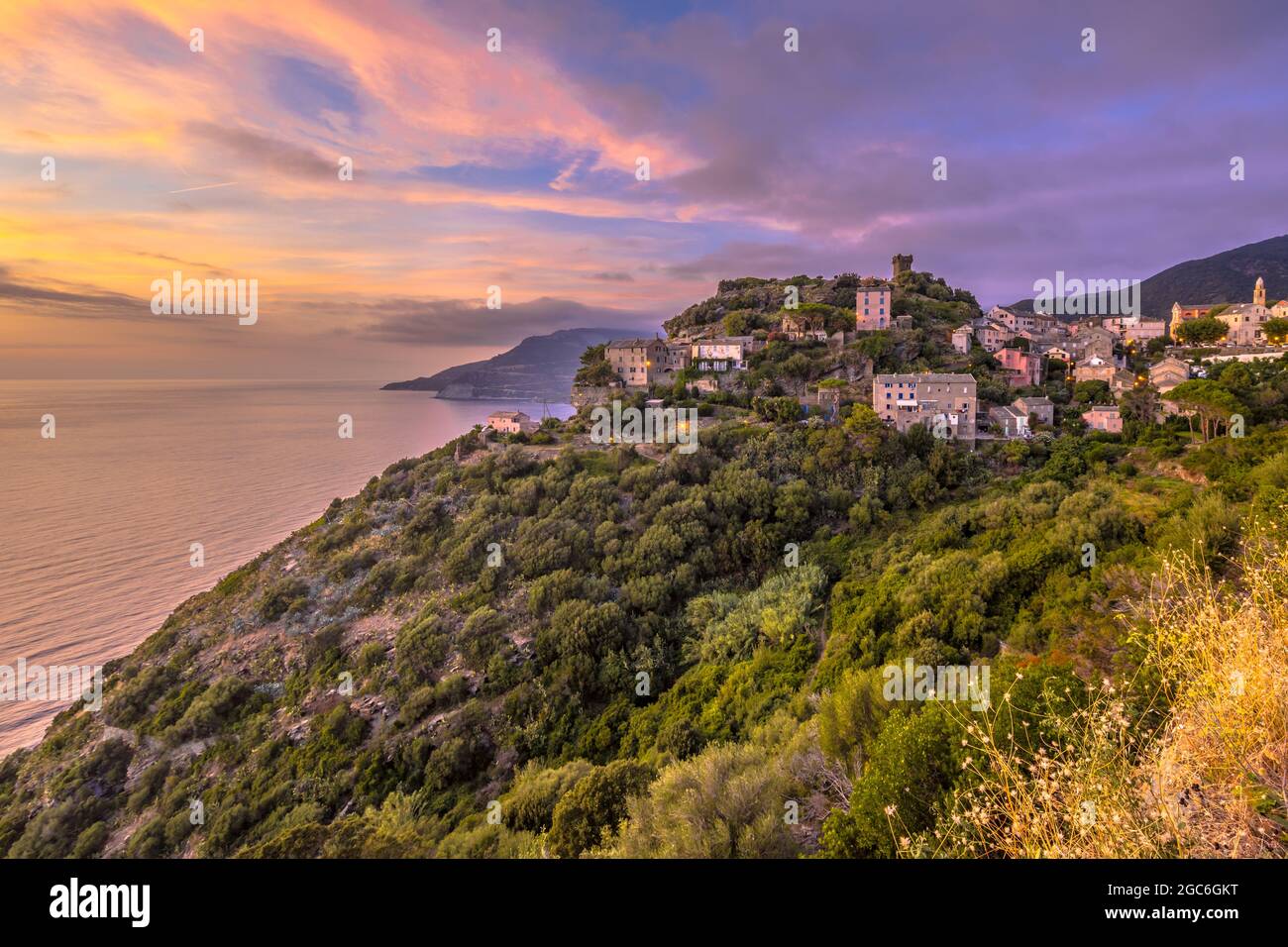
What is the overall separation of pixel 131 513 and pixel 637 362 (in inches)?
1618

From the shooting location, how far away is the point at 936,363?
45.1 meters

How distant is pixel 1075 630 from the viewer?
13.5 metres

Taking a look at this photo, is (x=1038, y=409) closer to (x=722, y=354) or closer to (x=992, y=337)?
(x=992, y=337)

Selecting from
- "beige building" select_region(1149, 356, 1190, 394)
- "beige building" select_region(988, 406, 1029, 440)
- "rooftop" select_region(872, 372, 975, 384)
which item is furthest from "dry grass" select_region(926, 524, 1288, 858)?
"beige building" select_region(1149, 356, 1190, 394)

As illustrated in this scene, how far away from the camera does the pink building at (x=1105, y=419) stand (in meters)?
31.2

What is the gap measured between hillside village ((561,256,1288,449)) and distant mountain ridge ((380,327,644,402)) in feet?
215

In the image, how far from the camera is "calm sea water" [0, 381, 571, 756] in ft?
84.2

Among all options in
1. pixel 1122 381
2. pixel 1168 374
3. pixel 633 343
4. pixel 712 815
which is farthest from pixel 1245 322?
pixel 712 815

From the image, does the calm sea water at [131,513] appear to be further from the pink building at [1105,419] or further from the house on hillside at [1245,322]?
the house on hillside at [1245,322]

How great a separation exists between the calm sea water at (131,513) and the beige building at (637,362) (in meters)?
26.7

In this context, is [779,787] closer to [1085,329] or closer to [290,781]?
[290,781]

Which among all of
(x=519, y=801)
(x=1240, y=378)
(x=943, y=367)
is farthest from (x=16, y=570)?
(x=1240, y=378)
